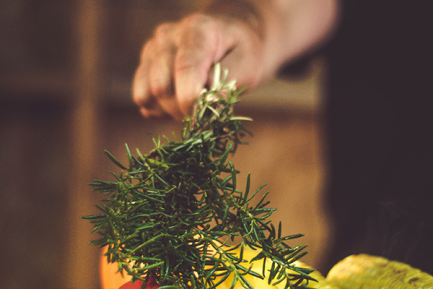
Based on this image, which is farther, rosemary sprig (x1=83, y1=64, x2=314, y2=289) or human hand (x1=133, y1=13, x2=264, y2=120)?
human hand (x1=133, y1=13, x2=264, y2=120)

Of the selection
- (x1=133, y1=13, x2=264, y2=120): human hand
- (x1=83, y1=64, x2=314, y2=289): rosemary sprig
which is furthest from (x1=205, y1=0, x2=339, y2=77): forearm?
(x1=83, y1=64, x2=314, y2=289): rosemary sprig

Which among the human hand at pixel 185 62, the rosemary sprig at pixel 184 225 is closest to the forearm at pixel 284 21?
the human hand at pixel 185 62

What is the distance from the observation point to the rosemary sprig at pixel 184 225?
0.53 feet

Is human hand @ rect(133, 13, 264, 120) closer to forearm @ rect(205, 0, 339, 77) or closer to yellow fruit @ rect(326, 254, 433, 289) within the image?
forearm @ rect(205, 0, 339, 77)

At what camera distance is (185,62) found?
31 cm

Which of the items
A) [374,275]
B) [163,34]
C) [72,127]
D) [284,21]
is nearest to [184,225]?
[374,275]

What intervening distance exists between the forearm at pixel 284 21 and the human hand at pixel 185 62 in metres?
0.06

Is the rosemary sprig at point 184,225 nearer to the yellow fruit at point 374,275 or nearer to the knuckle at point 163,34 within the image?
the yellow fruit at point 374,275

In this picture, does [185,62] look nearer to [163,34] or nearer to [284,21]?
[163,34]

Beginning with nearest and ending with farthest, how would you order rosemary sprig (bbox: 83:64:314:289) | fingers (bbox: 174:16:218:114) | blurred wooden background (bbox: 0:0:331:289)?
1. rosemary sprig (bbox: 83:64:314:289)
2. fingers (bbox: 174:16:218:114)
3. blurred wooden background (bbox: 0:0:331:289)

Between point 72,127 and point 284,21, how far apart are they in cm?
62

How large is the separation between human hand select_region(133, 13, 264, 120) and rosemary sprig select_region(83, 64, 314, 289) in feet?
0.32

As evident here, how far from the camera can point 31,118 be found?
883 mm

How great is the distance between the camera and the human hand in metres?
0.30
